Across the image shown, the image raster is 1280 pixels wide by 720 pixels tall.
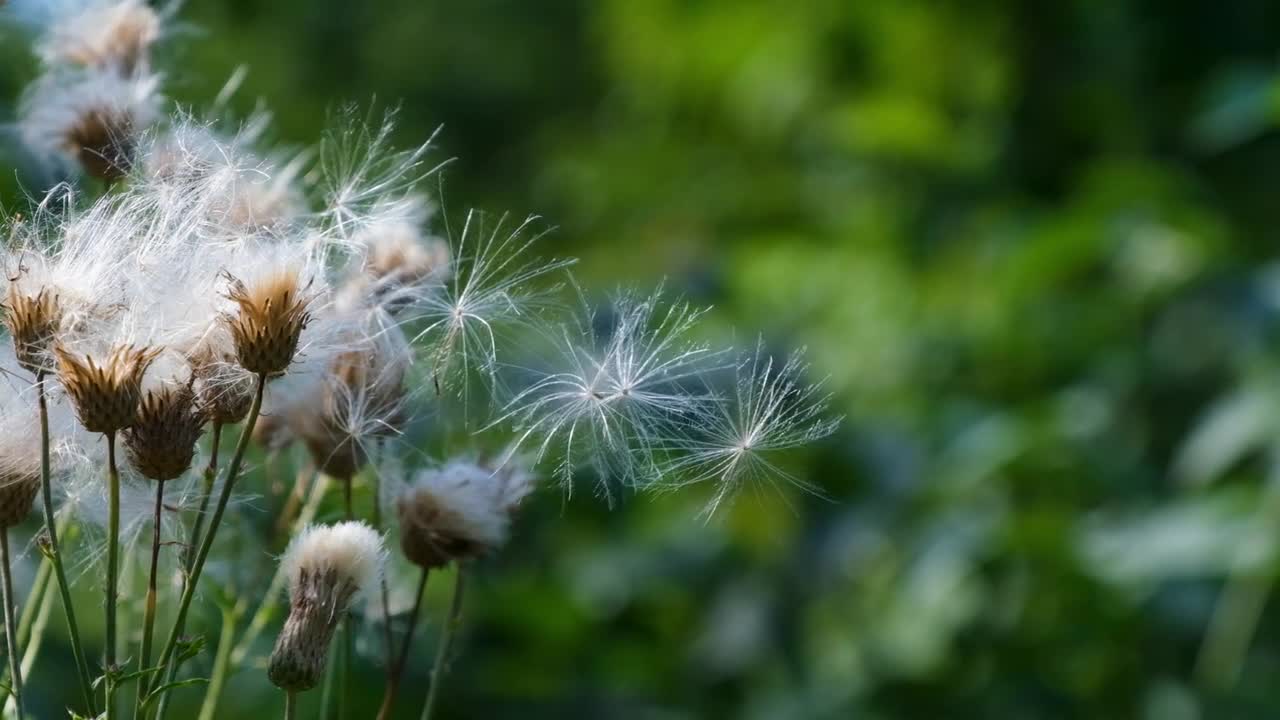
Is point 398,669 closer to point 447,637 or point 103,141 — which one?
point 447,637

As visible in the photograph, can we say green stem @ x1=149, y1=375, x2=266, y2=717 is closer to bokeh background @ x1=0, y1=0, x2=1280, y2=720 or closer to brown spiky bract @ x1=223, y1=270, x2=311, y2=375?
brown spiky bract @ x1=223, y1=270, x2=311, y2=375

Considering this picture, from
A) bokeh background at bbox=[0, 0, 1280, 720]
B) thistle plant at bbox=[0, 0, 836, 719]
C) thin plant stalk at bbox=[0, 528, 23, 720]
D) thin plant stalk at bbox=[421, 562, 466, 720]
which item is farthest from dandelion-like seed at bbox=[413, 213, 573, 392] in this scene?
bokeh background at bbox=[0, 0, 1280, 720]

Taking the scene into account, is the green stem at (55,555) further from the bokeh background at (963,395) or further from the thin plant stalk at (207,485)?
the bokeh background at (963,395)

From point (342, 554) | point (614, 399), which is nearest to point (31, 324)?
point (342, 554)

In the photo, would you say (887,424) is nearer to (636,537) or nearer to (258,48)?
(636,537)

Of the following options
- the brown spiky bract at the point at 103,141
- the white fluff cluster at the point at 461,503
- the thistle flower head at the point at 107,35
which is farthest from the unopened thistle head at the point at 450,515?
the thistle flower head at the point at 107,35

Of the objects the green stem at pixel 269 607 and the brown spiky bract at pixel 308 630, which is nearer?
the brown spiky bract at pixel 308 630
